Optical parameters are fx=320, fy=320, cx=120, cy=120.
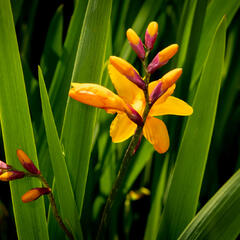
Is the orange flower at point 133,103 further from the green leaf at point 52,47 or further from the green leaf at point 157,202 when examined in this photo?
the green leaf at point 52,47

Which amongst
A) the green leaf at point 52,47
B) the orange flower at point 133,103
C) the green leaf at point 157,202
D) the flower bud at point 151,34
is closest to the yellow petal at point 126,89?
the orange flower at point 133,103

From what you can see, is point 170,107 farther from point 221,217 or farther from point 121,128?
point 221,217

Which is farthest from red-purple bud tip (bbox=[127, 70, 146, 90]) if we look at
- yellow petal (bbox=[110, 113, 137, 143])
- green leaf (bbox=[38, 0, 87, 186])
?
Answer: green leaf (bbox=[38, 0, 87, 186])

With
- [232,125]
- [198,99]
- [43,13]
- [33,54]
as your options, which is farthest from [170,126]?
[43,13]

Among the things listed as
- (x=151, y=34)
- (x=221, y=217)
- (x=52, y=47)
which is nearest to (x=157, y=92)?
(x=151, y=34)

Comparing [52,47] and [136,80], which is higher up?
[52,47]

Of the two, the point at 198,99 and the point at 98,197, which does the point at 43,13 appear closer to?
the point at 98,197
